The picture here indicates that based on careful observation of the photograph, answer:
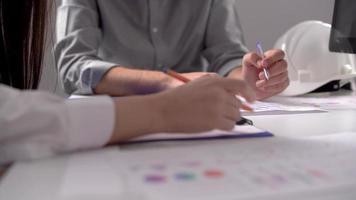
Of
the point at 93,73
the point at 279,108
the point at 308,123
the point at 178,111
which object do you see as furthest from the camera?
the point at 93,73

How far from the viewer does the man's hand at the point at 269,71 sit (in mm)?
945

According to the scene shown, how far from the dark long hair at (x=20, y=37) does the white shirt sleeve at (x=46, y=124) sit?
1.56ft

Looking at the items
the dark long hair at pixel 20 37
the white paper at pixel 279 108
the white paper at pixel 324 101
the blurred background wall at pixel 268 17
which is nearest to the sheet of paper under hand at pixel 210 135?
the white paper at pixel 279 108

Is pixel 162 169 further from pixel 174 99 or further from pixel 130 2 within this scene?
pixel 130 2

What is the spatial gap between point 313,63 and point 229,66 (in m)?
0.23

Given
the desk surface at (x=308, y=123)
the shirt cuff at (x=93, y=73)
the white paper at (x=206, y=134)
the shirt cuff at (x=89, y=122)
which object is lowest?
the shirt cuff at (x=93, y=73)

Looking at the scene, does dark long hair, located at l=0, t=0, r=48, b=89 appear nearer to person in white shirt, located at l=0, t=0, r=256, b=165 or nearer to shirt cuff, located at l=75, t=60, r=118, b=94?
shirt cuff, located at l=75, t=60, r=118, b=94

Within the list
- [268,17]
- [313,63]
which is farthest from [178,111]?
[268,17]

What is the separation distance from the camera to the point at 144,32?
1.32 meters

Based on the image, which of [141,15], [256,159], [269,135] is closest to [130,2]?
[141,15]

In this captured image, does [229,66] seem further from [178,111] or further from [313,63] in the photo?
[178,111]

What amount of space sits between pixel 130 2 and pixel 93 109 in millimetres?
902

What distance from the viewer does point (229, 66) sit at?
1232 millimetres

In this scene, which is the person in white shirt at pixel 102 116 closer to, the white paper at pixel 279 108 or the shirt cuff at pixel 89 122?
the shirt cuff at pixel 89 122
